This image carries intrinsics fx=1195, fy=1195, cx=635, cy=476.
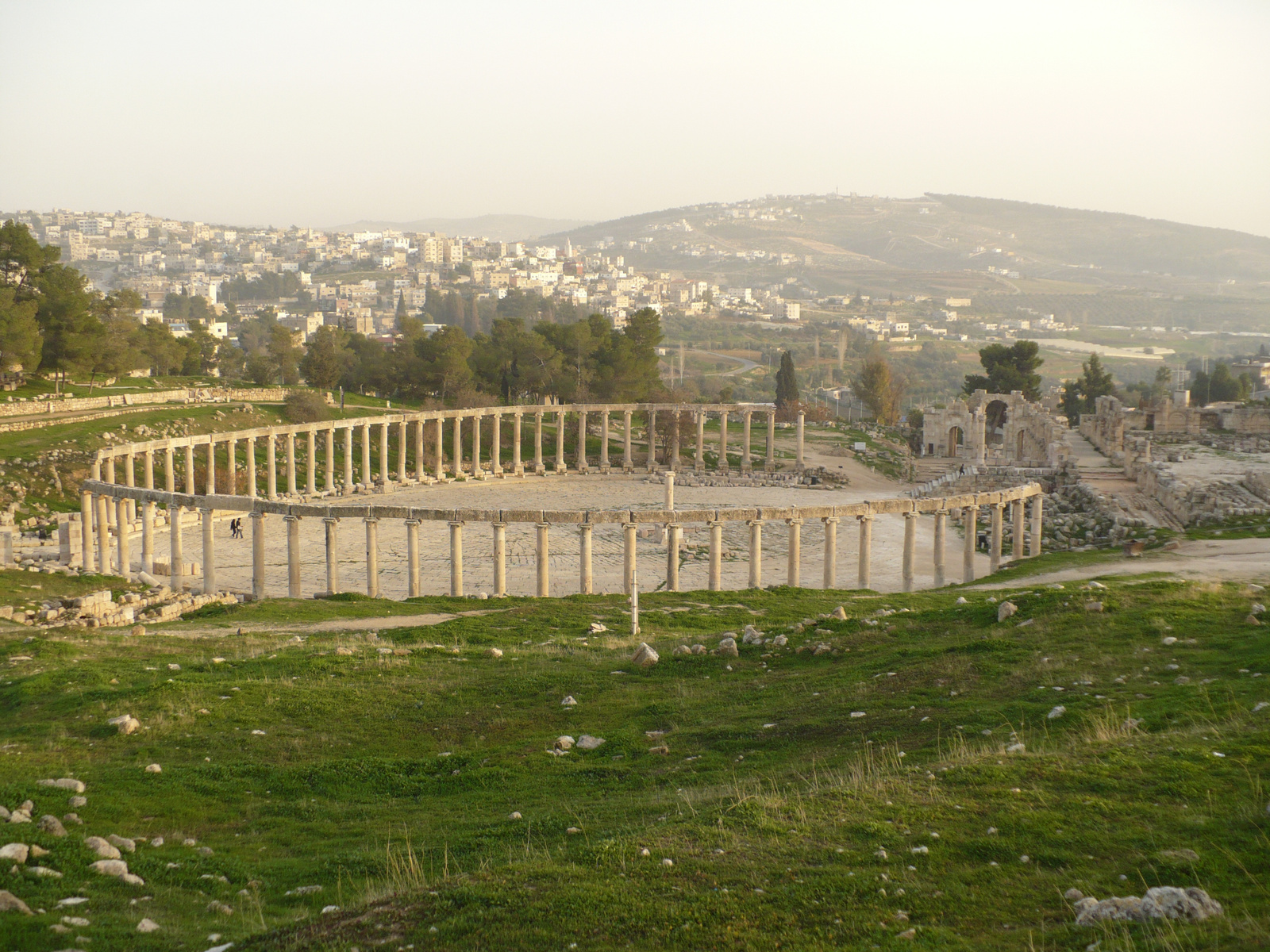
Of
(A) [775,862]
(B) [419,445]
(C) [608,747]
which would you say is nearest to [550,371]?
(B) [419,445]

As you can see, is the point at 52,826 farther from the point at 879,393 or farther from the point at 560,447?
→ the point at 879,393

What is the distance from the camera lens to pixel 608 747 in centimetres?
1830

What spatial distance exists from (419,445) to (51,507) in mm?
21958

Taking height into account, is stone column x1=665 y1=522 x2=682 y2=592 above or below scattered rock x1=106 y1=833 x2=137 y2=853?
below

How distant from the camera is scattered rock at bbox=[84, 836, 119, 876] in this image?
42.4ft

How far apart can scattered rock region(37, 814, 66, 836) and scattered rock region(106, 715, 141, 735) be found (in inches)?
203

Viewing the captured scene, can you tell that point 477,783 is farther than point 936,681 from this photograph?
No

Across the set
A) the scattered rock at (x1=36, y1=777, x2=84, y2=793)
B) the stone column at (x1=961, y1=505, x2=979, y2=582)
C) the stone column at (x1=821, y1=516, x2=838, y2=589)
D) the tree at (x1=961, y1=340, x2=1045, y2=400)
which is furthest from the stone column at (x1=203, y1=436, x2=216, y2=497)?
the tree at (x1=961, y1=340, x2=1045, y2=400)

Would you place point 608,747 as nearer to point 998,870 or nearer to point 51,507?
point 998,870

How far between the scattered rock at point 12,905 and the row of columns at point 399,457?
40.3 meters

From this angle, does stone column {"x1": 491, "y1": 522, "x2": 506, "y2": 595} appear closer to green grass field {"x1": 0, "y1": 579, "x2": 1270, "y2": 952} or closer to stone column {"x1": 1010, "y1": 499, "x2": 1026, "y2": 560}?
green grass field {"x1": 0, "y1": 579, "x2": 1270, "y2": 952}

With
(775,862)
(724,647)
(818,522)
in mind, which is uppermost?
(775,862)

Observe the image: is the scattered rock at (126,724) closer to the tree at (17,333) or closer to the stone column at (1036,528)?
the stone column at (1036,528)

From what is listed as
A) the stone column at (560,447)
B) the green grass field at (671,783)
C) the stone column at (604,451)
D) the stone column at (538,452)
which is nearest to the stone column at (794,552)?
the green grass field at (671,783)
